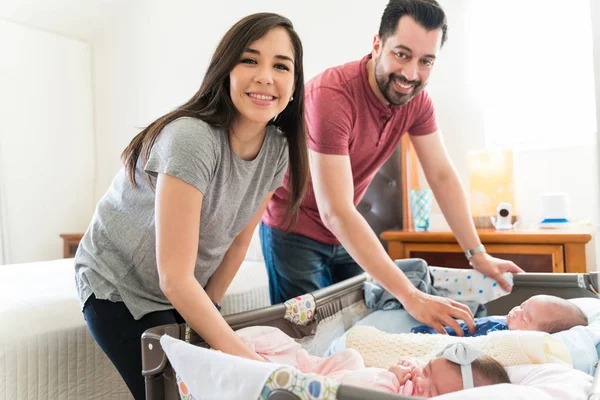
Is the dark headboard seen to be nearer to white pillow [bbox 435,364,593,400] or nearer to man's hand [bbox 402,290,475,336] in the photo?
man's hand [bbox 402,290,475,336]

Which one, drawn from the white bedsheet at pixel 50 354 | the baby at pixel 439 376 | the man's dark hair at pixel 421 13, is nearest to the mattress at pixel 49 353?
the white bedsheet at pixel 50 354

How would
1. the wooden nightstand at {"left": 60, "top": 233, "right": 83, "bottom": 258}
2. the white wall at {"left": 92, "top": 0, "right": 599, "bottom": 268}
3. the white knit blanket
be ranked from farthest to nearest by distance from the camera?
the wooden nightstand at {"left": 60, "top": 233, "right": 83, "bottom": 258}, the white wall at {"left": 92, "top": 0, "right": 599, "bottom": 268}, the white knit blanket

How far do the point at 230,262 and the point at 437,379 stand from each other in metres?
0.53

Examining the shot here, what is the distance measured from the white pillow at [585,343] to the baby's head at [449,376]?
25cm

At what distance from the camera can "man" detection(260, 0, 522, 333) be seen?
1350 mm

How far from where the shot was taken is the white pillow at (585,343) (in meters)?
1.08

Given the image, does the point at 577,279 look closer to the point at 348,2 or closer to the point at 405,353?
the point at 405,353

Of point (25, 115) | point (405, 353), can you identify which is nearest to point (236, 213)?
point (405, 353)

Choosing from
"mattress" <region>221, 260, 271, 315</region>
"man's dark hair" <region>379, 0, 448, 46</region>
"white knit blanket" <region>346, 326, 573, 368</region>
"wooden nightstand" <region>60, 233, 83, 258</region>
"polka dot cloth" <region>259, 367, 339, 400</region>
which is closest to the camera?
"polka dot cloth" <region>259, 367, 339, 400</region>

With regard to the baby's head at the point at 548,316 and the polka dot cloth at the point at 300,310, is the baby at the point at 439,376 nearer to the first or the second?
the polka dot cloth at the point at 300,310

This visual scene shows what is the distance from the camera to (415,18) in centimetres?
148

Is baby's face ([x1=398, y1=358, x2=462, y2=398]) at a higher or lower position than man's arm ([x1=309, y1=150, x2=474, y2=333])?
lower

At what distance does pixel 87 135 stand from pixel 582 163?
10.4 ft

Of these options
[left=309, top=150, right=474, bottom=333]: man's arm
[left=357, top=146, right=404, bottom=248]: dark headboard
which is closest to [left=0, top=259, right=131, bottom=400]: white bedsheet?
[left=309, top=150, right=474, bottom=333]: man's arm
